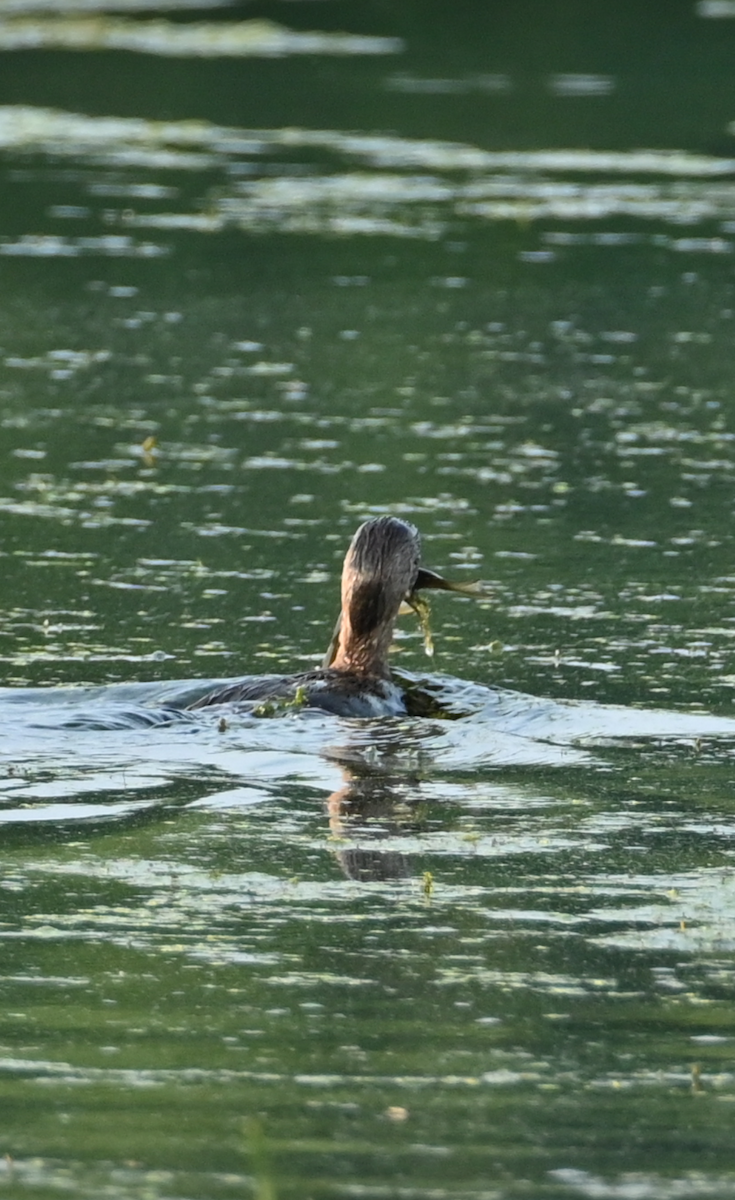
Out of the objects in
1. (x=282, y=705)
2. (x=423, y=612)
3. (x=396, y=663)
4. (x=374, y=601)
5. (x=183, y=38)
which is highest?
(x=183, y=38)

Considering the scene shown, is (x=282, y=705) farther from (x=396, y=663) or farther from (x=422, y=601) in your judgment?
(x=396, y=663)

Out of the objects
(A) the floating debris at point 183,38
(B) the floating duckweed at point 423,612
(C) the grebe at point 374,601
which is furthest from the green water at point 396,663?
(A) the floating debris at point 183,38

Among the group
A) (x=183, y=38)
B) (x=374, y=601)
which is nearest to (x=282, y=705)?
(x=374, y=601)

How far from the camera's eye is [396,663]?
32.7 ft

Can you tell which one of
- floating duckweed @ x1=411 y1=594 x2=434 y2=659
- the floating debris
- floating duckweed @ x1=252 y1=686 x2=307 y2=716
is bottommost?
floating duckweed @ x1=252 y1=686 x2=307 y2=716

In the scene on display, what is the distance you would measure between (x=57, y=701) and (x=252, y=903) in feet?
8.50

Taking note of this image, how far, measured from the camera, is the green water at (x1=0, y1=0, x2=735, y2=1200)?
4.92 m

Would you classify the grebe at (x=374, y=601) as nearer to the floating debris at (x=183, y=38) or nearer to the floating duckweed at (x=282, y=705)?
the floating duckweed at (x=282, y=705)

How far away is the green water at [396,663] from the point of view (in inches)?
194

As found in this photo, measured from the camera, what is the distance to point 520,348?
1698cm

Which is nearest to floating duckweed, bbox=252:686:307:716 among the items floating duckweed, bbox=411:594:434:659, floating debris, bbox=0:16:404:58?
floating duckweed, bbox=411:594:434:659

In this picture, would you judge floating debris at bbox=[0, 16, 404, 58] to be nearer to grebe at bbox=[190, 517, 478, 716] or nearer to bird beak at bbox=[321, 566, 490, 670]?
bird beak at bbox=[321, 566, 490, 670]

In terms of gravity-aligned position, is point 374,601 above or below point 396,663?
above

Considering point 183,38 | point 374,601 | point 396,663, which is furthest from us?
point 183,38
